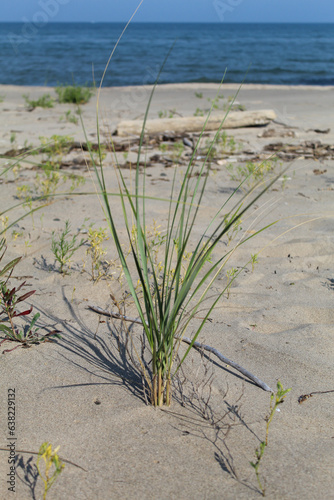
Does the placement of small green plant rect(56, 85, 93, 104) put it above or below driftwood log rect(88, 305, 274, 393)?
below

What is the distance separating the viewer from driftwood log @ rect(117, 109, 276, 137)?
6.76 metres

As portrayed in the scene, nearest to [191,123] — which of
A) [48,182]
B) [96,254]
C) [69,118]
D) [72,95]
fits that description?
[69,118]

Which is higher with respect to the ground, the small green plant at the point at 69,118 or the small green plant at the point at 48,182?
the small green plant at the point at 48,182

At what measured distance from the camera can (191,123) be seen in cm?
711

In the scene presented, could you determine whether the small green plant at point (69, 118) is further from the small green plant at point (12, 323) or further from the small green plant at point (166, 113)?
the small green plant at point (12, 323)

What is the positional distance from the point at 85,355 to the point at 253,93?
38.2 feet

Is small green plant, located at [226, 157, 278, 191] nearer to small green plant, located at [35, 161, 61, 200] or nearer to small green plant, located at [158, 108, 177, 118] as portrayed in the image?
small green plant, located at [35, 161, 61, 200]

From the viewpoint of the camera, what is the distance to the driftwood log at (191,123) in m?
6.76

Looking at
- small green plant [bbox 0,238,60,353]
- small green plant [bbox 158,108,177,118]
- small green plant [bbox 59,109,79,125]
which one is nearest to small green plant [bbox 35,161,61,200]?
small green plant [bbox 0,238,60,353]

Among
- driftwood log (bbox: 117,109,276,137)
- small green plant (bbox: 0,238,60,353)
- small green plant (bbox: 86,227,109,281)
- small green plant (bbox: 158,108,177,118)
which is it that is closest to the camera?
small green plant (bbox: 0,238,60,353)

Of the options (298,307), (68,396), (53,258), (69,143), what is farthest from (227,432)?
(69,143)

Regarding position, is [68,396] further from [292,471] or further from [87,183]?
[87,183]

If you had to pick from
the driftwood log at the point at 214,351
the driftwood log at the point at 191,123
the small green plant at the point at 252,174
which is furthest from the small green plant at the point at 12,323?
the driftwood log at the point at 191,123

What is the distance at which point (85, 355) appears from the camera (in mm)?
2105
